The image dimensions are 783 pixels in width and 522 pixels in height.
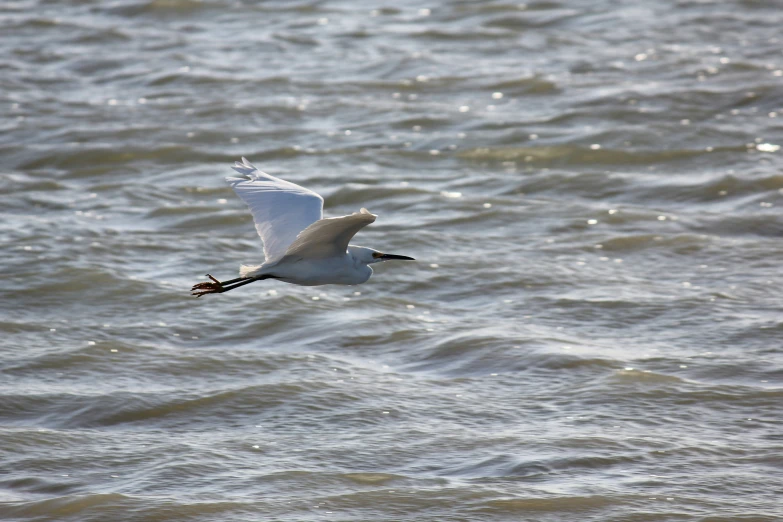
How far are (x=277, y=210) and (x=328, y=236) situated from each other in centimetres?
54

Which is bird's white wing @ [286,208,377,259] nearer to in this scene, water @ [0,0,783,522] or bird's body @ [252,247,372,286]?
bird's body @ [252,247,372,286]

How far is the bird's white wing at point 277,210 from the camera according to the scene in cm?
578

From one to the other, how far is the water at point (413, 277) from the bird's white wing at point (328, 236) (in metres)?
1.08

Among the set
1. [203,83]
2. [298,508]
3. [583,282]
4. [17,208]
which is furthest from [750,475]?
[203,83]

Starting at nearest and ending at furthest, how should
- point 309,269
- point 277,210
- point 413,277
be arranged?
1. point 309,269
2. point 277,210
3. point 413,277

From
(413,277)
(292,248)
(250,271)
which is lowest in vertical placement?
(413,277)

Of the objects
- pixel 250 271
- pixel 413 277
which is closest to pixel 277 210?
pixel 250 271

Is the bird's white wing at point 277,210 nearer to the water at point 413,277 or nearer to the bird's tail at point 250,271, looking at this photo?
the bird's tail at point 250,271

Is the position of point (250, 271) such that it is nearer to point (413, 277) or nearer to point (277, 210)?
point (277, 210)

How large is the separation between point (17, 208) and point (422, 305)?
3.73 meters

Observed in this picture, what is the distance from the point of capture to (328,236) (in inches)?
213

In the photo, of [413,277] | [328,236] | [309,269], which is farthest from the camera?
[413,277]

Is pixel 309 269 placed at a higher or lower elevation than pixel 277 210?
lower

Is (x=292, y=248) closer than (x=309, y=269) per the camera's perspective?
Yes
